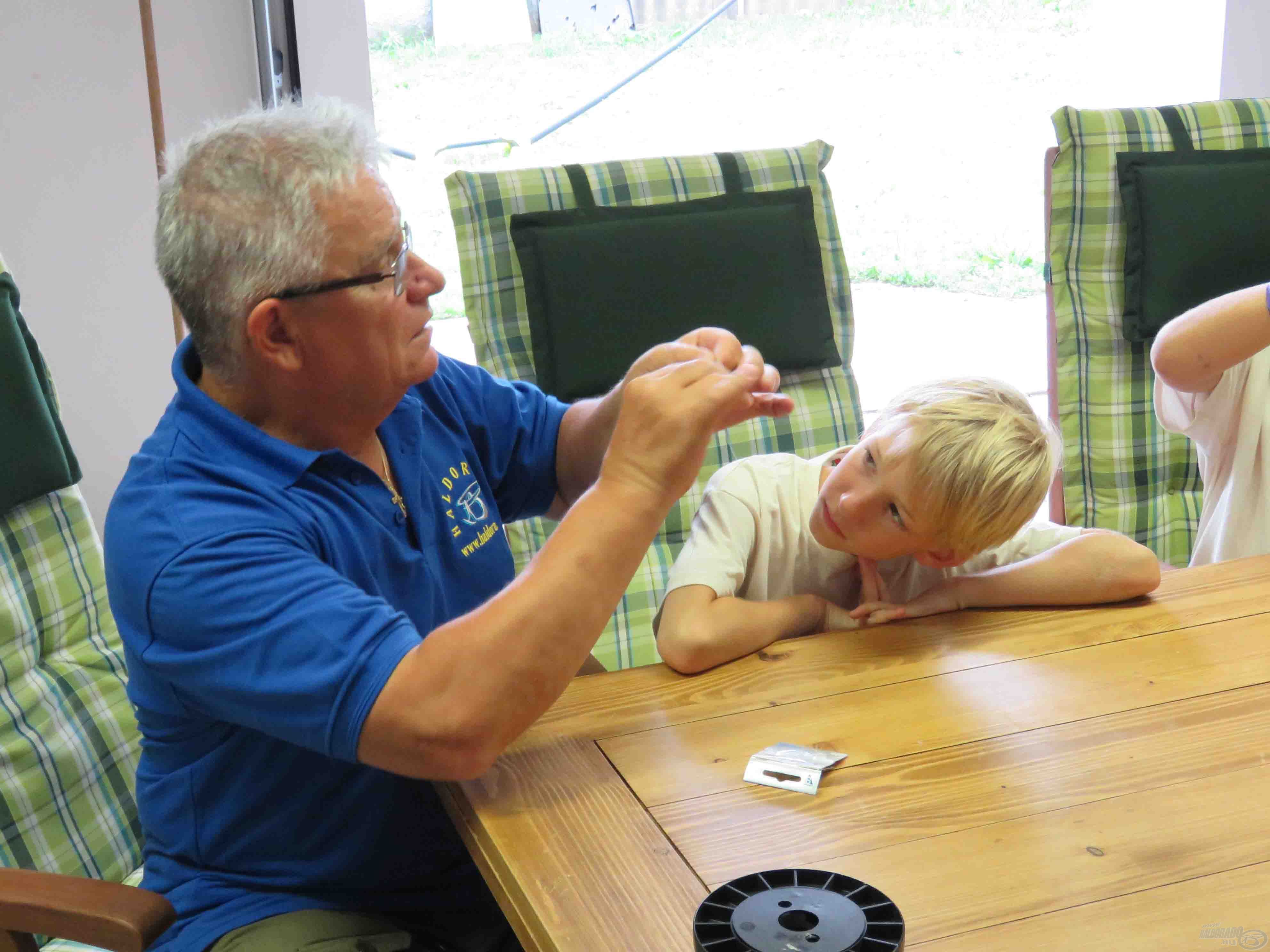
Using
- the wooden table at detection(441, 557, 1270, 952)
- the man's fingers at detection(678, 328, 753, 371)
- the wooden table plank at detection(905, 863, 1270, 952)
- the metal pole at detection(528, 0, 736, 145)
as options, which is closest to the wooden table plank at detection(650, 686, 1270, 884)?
the wooden table at detection(441, 557, 1270, 952)

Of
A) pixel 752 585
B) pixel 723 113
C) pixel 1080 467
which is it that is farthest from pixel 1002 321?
pixel 752 585

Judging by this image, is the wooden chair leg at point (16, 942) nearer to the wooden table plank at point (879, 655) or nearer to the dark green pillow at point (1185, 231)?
the wooden table plank at point (879, 655)

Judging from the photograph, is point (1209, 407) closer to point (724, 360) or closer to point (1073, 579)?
point (1073, 579)

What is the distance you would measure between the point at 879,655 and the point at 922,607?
13 centimetres

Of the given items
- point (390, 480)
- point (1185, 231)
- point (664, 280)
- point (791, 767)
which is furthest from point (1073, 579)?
point (1185, 231)

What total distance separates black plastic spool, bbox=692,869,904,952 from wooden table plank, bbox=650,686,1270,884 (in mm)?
158

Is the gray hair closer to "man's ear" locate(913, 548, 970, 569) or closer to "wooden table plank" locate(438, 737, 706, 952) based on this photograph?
"wooden table plank" locate(438, 737, 706, 952)

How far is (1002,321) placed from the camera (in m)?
3.90

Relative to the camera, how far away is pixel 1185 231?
229cm

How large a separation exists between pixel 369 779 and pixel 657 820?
1.14 ft

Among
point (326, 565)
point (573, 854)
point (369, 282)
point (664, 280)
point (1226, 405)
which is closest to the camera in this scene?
point (573, 854)

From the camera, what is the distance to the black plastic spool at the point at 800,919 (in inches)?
25.0

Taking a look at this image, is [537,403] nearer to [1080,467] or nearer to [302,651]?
[302,651]

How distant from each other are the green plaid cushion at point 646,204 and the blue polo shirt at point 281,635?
673 mm
